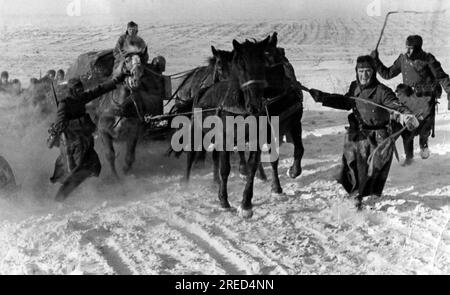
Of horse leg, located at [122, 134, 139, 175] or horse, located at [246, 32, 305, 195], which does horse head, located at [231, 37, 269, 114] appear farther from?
horse leg, located at [122, 134, 139, 175]

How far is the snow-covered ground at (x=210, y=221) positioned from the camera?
5.45 meters

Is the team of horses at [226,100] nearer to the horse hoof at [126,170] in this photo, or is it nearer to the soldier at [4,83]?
the horse hoof at [126,170]

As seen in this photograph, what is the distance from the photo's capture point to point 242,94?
661 cm

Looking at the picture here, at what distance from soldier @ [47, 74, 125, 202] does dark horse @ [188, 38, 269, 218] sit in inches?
64.8

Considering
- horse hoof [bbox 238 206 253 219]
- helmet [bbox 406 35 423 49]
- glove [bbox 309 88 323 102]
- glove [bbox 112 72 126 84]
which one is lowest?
horse hoof [bbox 238 206 253 219]

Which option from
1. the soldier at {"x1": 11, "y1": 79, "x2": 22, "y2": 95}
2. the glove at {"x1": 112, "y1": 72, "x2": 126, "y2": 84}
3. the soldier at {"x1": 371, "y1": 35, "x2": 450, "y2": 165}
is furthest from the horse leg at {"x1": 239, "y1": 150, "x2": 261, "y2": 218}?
the soldier at {"x1": 11, "y1": 79, "x2": 22, "y2": 95}

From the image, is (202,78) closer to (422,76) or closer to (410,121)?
(422,76)

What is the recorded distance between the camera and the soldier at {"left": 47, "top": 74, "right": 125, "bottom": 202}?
719cm

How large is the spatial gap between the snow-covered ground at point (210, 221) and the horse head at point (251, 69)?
1501 mm

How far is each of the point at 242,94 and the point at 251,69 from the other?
45cm

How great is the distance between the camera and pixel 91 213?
7090 millimetres
